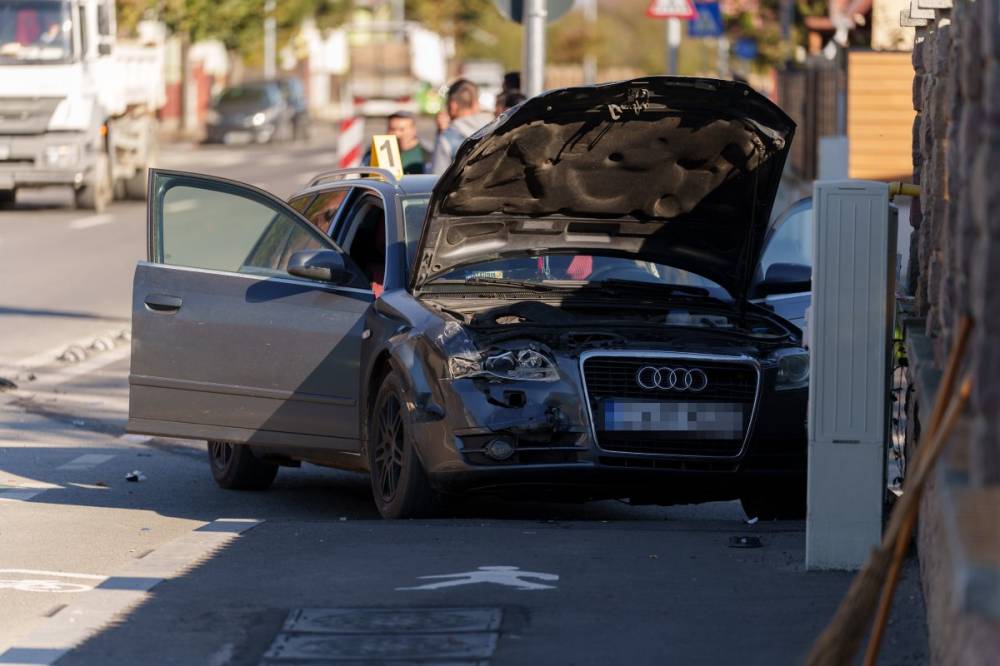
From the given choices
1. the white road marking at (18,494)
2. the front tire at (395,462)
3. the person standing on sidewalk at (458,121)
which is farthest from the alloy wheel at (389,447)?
the person standing on sidewalk at (458,121)

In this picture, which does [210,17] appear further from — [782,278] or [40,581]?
[40,581]

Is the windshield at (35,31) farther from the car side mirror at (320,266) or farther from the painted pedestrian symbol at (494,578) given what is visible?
the painted pedestrian symbol at (494,578)

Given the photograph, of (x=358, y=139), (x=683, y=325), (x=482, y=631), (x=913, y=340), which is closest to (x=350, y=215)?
→ (x=683, y=325)

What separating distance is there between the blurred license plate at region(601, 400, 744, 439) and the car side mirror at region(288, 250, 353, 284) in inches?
62.4

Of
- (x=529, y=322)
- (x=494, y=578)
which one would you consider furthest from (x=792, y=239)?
(x=494, y=578)

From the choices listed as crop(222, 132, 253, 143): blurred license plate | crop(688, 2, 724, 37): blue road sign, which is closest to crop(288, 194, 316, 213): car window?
crop(688, 2, 724, 37): blue road sign

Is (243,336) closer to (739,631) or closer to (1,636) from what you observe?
(1,636)

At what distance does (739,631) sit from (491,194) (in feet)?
10.3

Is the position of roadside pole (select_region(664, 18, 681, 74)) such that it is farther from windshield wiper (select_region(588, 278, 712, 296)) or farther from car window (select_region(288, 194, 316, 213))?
windshield wiper (select_region(588, 278, 712, 296))

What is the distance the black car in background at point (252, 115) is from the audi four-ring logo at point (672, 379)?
165ft

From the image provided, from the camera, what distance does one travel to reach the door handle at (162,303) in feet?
29.1

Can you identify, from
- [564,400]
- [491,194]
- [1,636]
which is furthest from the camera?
[491,194]

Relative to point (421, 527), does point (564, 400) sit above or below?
above

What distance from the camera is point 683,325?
8.02 metres
